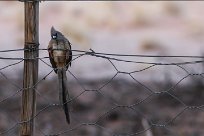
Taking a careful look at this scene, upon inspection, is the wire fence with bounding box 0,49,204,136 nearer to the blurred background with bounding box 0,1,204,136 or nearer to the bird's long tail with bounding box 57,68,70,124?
the blurred background with bounding box 0,1,204,136

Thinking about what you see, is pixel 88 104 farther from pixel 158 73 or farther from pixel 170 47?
pixel 170 47

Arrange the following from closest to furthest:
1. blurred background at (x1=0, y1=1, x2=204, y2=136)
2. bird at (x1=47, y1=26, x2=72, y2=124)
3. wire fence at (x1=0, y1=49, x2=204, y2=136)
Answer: bird at (x1=47, y1=26, x2=72, y2=124), wire fence at (x1=0, y1=49, x2=204, y2=136), blurred background at (x1=0, y1=1, x2=204, y2=136)

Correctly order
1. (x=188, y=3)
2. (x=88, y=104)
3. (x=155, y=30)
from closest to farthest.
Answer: (x=88, y=104)
(x=155, y=30)
(x=188, y=3)

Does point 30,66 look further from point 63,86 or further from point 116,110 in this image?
point 116,110

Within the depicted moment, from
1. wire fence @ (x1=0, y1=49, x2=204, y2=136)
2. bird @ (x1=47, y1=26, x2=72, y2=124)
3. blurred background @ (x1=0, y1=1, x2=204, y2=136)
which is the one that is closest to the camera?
bird @ (x1=47, y1=26, x2=72, y2=124)

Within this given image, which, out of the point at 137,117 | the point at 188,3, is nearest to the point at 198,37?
the point at 188,3

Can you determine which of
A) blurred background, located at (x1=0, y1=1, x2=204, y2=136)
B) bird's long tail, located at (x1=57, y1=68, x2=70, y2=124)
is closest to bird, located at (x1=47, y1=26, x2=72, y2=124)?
bird's long tail, located at (x1=57, y1=68, x2=70, y2=124)

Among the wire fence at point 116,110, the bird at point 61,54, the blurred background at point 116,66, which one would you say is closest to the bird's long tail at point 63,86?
the bird at point 61,54

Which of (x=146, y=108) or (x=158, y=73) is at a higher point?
(x=158, y=73)
